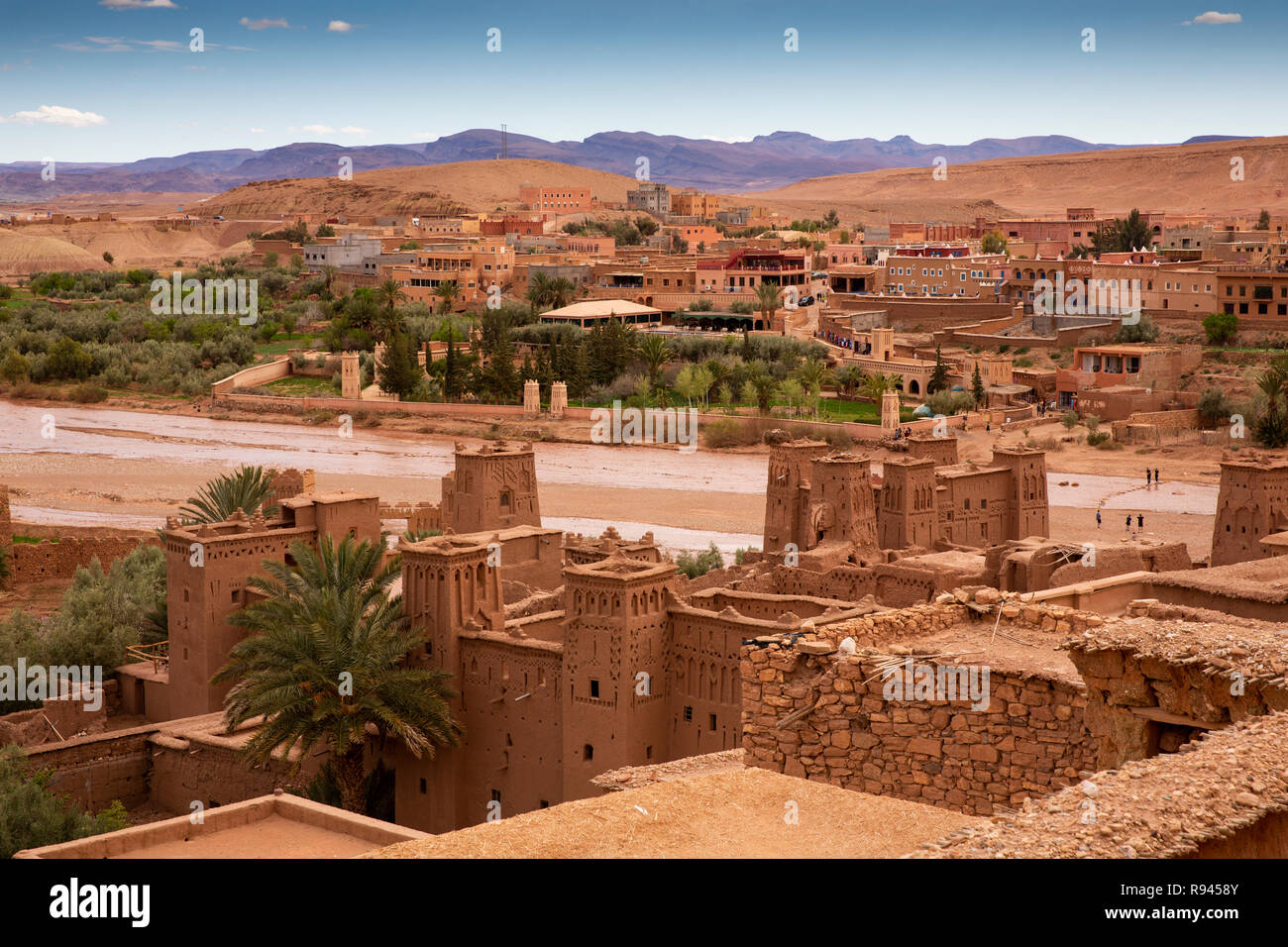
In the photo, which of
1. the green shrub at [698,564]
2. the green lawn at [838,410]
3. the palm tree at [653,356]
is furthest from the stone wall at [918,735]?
the palm tree at [653,356]

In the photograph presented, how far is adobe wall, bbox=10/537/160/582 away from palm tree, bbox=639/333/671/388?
3195cm

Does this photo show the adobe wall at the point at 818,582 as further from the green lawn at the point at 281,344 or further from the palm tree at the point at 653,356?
the green lawn at the point at 281,344

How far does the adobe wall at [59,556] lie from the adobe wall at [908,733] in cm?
3157

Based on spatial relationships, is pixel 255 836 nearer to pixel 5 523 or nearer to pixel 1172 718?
pixel 1172 718

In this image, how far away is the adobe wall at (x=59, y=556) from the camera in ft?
123

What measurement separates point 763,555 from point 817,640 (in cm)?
2040

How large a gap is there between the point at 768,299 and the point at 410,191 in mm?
92200

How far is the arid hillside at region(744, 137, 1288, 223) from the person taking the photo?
150 meters

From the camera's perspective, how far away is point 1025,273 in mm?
77125

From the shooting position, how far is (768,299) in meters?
78.4

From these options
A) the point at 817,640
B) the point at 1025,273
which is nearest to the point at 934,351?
the point at 1025,273

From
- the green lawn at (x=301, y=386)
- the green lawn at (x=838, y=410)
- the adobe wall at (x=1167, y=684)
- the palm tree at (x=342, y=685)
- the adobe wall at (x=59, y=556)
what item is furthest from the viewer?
the green lawn at (x=301, y=386)

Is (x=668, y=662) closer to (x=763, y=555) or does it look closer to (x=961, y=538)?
(x=763, y=555)
